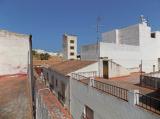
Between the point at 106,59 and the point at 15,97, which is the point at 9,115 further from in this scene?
the point at 106,59

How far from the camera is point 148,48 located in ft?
97.7

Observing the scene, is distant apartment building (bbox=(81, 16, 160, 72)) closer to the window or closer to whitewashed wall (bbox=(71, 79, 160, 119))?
whitewashed wall (bbox=(71, 79, 160, 119))

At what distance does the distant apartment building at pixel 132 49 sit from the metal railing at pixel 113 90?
8.86 metres

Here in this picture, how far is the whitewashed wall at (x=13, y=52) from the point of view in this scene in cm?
1296

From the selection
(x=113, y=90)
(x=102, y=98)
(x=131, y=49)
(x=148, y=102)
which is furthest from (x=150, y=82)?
(x=131, y=49)

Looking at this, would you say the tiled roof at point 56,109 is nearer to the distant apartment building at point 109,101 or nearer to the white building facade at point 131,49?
the distant apartment building at point 109,101

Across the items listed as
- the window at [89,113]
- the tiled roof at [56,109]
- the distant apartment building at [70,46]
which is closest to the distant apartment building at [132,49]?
the window at [89,113]

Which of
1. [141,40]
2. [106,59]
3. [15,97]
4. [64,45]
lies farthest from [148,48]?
[64,45]

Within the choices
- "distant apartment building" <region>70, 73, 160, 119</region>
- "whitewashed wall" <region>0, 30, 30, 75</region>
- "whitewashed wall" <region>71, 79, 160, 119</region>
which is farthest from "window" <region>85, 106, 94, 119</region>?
"whitewashed wall" <region>0, 30, 30, 75</region>

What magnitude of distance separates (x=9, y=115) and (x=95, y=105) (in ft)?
35.7

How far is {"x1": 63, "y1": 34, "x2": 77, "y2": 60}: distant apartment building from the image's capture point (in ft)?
203

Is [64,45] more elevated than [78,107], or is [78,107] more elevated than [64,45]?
[64,45]

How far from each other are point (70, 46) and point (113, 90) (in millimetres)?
50395

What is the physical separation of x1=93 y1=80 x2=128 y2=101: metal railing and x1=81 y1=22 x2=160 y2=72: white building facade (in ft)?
29.6
